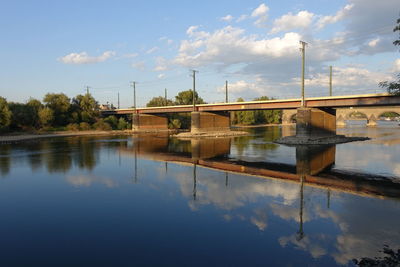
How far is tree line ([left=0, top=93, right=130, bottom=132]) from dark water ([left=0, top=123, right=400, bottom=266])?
7022 cm

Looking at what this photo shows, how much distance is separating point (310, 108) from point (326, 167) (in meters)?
32.1

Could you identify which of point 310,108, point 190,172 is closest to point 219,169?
point 190,172

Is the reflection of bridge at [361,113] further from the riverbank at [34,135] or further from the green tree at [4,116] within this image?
the green tree at [4,116]

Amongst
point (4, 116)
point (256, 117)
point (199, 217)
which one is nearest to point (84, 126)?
point (4, 116)

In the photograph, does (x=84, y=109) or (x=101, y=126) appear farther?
(x=84, y=109)

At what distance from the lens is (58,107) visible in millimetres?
102812

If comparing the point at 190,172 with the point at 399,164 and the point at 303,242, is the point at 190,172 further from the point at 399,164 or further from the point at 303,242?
the point at 399,164

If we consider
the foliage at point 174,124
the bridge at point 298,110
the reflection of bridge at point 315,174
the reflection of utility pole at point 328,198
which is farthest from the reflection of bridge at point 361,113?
the reflection of utility pole at point 328,198

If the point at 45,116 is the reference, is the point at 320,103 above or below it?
above

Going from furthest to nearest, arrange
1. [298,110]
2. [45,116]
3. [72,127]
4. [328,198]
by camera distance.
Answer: [72,127], [45,116], [298,110], [328,198]

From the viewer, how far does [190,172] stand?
28.8 m

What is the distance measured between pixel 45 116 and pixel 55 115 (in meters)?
9.73

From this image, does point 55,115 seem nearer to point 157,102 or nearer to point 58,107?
point 58,107

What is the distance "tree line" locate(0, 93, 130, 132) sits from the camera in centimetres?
8812
